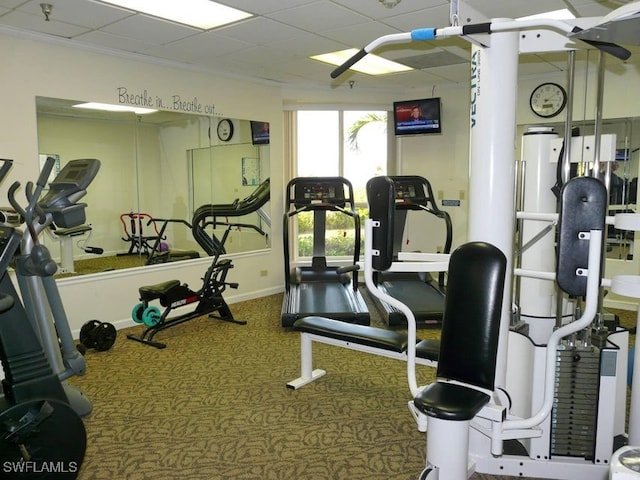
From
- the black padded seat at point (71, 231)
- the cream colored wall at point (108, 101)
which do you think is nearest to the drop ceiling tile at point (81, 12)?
the cream colored wall at point (108, 101)

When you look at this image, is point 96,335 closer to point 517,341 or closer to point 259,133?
point 259,133

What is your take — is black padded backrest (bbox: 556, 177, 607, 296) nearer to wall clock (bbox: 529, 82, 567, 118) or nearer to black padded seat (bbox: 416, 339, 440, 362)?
black padded seat (bbox: 416, 339, 440, 362)

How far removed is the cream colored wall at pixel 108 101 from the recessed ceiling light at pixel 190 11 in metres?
1.10

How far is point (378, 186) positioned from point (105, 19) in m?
2.88

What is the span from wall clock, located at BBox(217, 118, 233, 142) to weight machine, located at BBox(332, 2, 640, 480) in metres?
4.02

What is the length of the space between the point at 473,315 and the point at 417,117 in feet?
17.3

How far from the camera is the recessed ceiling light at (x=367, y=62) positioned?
530 cm

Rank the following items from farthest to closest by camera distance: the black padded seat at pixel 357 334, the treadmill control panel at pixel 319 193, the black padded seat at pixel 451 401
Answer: the treadmill control panel at pixel 319 193
the black padded seat at pixel 357 334
the black padded seat at pixel 451 401

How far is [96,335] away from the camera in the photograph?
425 cm

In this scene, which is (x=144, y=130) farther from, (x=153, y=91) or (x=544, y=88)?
(x=544, y=88)

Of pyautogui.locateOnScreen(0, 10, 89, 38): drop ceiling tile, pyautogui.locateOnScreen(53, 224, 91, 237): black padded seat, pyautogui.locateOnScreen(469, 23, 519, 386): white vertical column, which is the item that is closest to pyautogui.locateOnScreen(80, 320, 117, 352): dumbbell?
pyautogui.locateOnScreen(53, 224, 91, 237): black padded seat

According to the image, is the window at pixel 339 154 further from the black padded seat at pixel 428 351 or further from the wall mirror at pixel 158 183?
the black padded seat at pixel 428 351

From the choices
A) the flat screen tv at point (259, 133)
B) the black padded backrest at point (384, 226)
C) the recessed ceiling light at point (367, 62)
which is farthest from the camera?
the flat screen tv at point (259, 133)

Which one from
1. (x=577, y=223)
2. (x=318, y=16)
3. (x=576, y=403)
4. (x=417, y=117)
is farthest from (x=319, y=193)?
(x=577, y=223)
